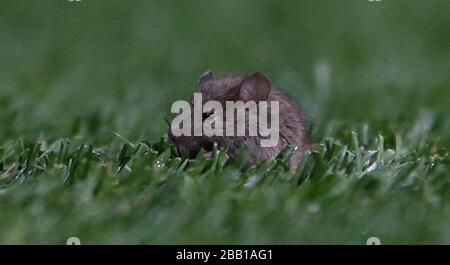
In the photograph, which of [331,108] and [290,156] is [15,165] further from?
[331,108]

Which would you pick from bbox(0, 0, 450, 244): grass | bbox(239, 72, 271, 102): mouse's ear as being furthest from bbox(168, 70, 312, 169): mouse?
bbox(0, 0, 450, 244): grass

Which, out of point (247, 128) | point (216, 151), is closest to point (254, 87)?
point (247, 128)

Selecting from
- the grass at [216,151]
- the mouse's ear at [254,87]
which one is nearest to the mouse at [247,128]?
the mouse's ear at [254,87]

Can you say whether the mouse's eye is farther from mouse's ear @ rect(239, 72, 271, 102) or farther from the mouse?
mouse's ear @ rect(239, 72, 271, 102)

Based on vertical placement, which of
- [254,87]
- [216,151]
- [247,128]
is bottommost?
[216,151]

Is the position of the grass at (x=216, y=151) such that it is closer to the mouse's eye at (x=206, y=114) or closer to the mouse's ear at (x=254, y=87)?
the mouse's eye at (x=206, y=114)

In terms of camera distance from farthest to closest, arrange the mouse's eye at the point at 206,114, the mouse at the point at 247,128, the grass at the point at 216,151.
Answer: the mouse's eye at the point at 206,114
the mouse at the point at 247,128
the grass at the point at 216,151

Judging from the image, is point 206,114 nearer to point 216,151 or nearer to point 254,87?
point 254,87
